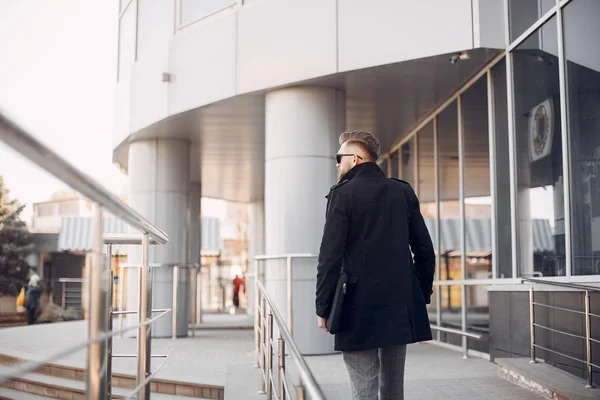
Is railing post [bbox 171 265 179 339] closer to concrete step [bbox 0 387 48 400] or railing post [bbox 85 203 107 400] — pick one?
concrete step [bbox 0 387 48 400]

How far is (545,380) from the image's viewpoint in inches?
244

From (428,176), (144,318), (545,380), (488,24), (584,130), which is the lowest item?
(545,380)

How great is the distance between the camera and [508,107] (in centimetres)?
891

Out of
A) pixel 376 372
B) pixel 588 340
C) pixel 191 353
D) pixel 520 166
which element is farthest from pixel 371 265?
pixel 191 353

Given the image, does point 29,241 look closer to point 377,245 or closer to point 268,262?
point 377,245

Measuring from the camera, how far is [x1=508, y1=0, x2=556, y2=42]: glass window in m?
7.97

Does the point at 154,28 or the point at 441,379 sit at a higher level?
the point at 154,28

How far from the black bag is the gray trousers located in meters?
0.14

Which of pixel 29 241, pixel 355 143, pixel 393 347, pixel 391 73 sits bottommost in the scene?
pixel 393 347

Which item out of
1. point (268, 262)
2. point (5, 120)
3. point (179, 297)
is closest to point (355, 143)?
point (5, 120)

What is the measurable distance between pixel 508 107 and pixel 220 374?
4473 mm

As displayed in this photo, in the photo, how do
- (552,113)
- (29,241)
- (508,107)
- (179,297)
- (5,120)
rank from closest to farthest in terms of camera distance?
1. (5,120)
2. (29,241)
3. (552,113)
4. (508,107)
5. (179,297)

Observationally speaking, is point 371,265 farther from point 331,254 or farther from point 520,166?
point 520,166

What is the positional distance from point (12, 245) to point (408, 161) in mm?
12417
